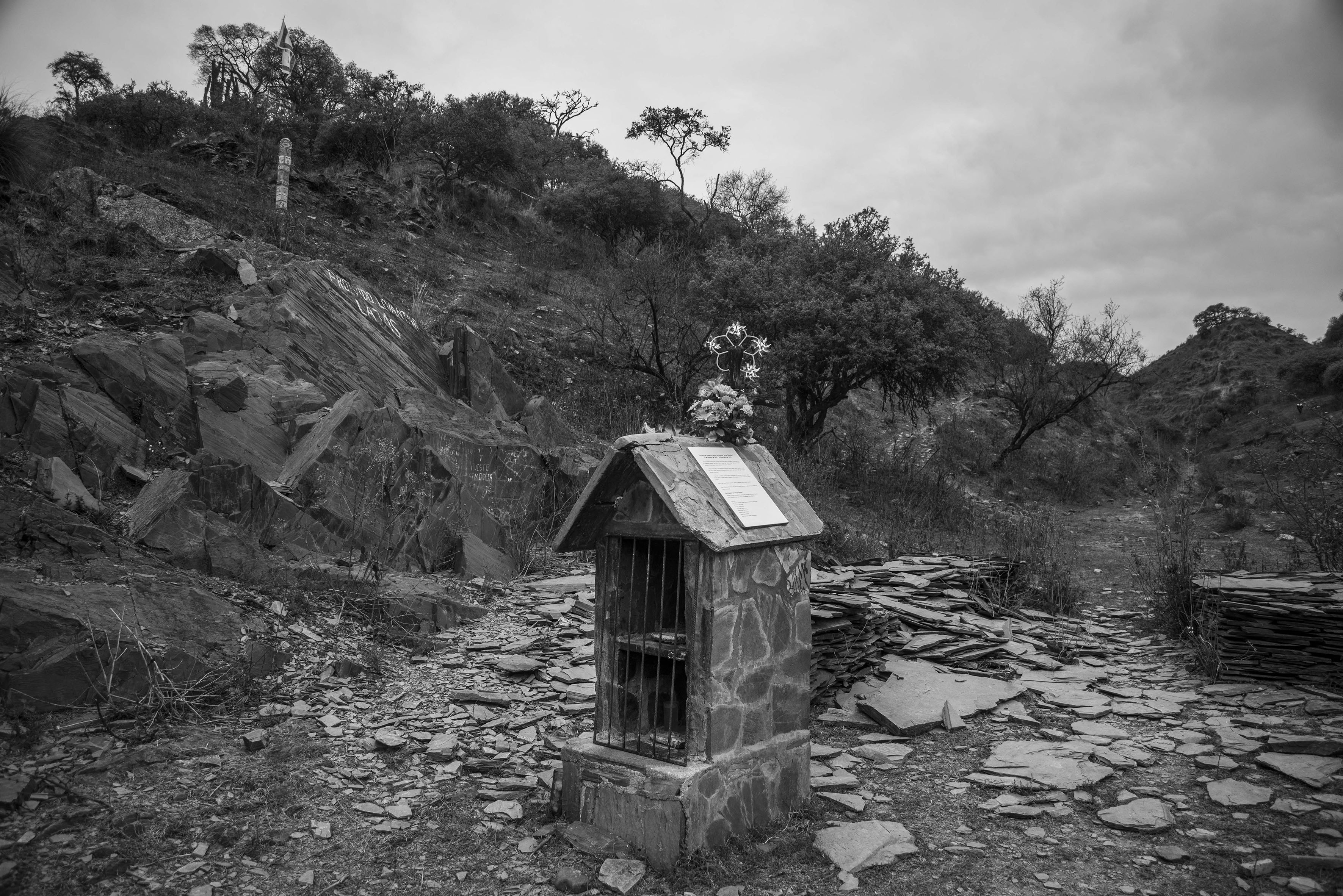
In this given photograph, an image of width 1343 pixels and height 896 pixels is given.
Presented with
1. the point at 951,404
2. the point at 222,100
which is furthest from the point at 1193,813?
the point at 222,100

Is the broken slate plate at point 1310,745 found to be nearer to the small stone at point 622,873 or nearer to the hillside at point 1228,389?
the small stone at point 622,873

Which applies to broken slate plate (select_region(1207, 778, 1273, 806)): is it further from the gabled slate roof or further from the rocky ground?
the gabled slate roof

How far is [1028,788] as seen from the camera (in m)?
4.85

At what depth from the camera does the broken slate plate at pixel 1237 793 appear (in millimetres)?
4496

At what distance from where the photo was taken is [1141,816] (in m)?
→ 4.41

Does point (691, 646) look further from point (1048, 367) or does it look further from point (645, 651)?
point (1048, 367)

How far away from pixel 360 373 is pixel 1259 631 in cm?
949

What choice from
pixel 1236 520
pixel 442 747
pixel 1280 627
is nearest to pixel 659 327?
pixel 1236 520

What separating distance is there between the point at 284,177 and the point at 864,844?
732 inches

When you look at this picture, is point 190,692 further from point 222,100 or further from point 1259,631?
point 222,100

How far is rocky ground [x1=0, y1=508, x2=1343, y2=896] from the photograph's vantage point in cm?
376

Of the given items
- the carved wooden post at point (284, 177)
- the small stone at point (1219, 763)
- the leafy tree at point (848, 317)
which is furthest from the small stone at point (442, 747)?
the carved wooden post at point (284, 177)

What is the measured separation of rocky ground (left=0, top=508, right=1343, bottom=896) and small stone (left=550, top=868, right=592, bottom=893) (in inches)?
0.6

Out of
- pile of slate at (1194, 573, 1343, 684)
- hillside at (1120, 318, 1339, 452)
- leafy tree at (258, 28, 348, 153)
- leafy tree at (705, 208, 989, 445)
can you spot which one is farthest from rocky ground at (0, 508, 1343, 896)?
leafy tree at (258, 28, 348, 153)
